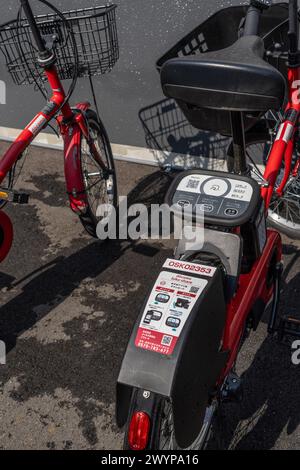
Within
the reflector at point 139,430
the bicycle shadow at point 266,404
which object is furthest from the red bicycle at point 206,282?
the bicycle shadow at point 266,404

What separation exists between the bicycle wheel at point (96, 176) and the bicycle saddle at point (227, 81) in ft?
5.45

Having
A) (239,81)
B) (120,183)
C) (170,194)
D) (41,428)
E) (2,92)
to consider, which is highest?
(239,81)

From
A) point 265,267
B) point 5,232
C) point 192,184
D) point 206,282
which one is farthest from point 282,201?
point 206,282

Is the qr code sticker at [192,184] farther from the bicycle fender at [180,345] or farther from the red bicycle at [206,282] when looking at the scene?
the bicycle fender at [180,345]

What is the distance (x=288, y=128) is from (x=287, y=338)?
1.10 m

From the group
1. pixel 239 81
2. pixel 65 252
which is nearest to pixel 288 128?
pixel 239 81

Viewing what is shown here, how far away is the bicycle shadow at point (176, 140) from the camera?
431 centimetres

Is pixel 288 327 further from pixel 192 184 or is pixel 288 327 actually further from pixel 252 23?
pixel 252 23

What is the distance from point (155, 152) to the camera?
4629mm

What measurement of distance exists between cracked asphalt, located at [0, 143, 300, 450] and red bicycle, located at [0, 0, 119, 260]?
36 cm

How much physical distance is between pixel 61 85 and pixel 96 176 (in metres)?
0.81

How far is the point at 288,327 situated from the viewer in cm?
280
